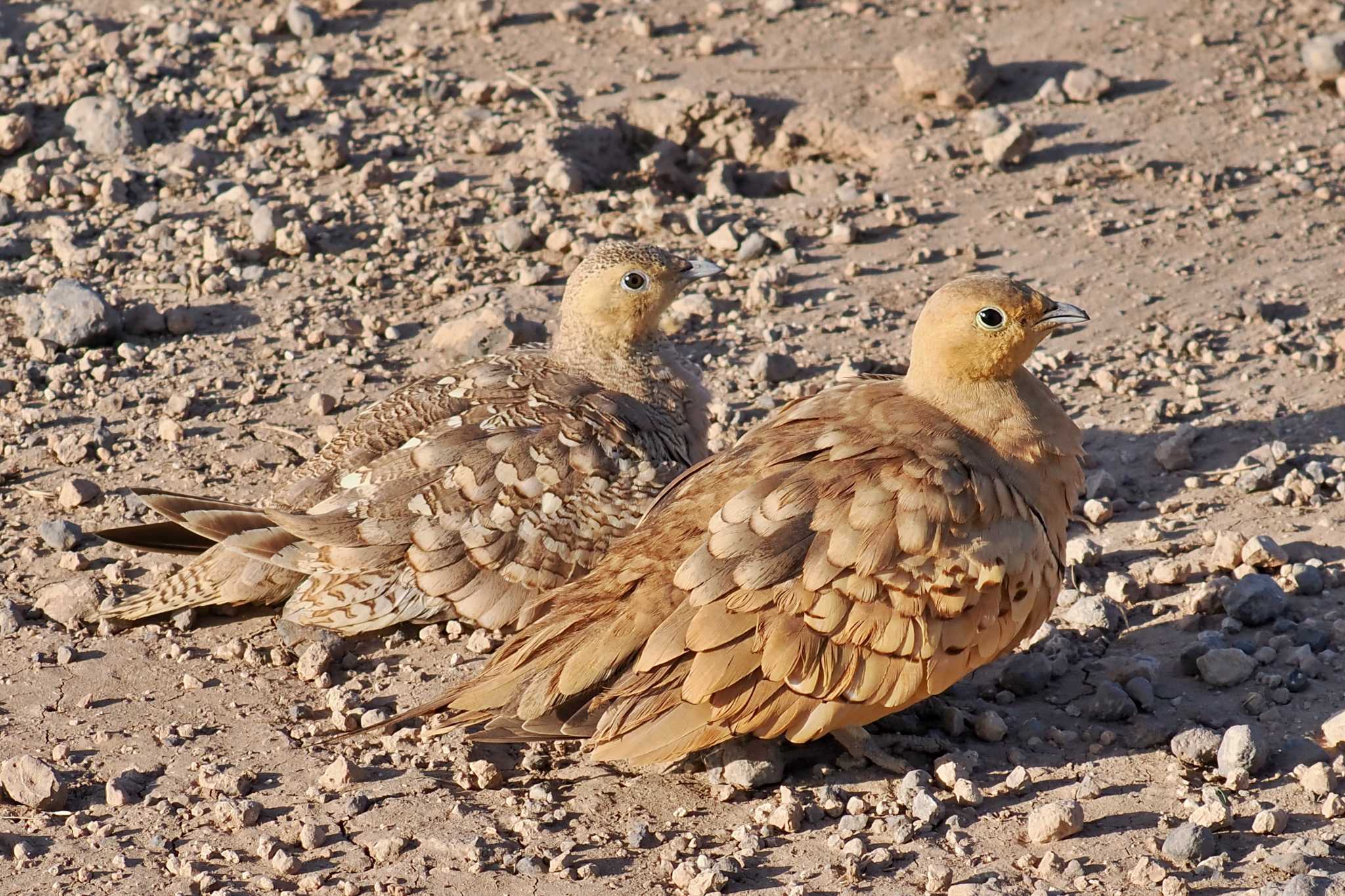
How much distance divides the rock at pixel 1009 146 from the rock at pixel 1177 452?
2639mm

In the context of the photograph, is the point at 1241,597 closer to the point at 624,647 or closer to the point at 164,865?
the point at 624,647

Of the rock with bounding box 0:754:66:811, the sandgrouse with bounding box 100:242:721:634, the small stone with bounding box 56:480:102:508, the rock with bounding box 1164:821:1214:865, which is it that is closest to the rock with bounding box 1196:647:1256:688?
the rock with bounding box 1164:821:1214:865

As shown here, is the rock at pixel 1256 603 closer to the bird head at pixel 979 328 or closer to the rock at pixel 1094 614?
the rock at pixel 1094 614

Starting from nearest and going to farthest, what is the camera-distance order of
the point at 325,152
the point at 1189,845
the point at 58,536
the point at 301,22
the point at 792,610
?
the point at 1189,845
the point at 792,610
the point at 58,536
the point at 325,152
the point at 301,22

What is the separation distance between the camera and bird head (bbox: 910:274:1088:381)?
4.83 m

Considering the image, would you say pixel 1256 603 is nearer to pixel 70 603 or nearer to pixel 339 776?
pixel 339 776

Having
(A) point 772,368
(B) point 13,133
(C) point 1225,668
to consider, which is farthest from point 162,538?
(B) point 13,133

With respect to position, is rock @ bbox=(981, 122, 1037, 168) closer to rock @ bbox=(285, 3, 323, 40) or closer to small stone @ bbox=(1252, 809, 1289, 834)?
rock @ bbox=(285, 3, 323, 40)

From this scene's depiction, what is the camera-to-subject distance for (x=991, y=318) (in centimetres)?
484

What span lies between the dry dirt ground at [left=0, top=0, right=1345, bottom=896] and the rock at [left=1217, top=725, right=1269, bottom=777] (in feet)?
0.05

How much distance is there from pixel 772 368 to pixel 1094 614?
2136mm

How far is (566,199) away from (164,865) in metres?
4.69

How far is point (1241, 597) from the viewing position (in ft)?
17.0

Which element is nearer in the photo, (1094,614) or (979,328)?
(979,328)
